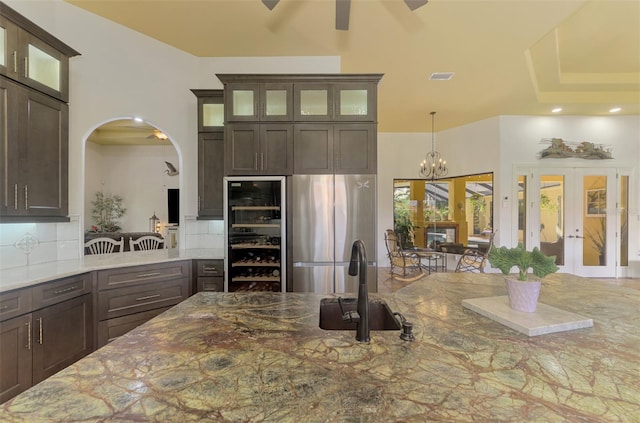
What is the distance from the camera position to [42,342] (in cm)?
192

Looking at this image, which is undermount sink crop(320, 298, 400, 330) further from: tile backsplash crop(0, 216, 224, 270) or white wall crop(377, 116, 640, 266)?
white wall crop(377, 116, 640, 266)

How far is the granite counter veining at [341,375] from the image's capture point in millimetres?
661

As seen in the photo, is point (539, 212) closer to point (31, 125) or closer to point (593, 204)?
point (593, 204)

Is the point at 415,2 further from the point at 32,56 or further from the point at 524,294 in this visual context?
the point at 32,56

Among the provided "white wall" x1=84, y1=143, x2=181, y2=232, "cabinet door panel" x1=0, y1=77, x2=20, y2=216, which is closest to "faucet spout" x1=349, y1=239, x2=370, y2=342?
"cabinet door panel" x1=0, y1=77, x2=20, y2=216

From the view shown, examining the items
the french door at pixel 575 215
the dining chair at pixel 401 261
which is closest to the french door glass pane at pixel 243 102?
the dining chair at pixel 401 261

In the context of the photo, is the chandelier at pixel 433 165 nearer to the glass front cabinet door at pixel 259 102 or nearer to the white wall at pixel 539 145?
the white wall at pixel 539 145

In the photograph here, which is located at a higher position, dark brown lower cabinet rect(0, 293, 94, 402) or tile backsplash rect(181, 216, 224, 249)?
tile backsplash rect(181, 216, 224, 249)

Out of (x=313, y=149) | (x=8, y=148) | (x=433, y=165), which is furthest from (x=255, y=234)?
(x=433, y=165)

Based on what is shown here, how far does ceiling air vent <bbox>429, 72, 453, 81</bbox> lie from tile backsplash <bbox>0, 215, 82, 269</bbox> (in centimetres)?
469

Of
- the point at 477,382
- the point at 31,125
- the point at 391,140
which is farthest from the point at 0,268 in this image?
the point at 391,140

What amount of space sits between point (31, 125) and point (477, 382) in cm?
324

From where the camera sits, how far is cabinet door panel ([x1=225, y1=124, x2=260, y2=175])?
289 cm

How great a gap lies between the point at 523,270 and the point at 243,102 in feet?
9.45
